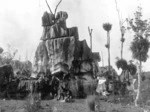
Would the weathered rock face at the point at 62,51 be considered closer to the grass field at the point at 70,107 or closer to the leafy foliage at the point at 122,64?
the grass field at the point at 70,107

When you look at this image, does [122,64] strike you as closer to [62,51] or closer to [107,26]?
Answer: [107,26]

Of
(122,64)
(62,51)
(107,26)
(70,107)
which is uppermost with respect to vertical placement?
(107,26)

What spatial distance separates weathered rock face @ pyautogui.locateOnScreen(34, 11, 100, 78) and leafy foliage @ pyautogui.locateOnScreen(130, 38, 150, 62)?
381 cm

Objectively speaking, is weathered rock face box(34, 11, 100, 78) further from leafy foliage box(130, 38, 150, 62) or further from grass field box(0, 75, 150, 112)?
grass field box(0, 75, 150, 112)

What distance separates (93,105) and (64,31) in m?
11.0

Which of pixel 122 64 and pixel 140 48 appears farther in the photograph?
pixel 122 64

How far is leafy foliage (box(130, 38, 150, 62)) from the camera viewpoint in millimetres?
21328

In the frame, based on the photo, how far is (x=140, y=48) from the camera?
21.5 meters

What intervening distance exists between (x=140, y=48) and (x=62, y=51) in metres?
5.72

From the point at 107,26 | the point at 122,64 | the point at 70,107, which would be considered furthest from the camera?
the point at 107,26

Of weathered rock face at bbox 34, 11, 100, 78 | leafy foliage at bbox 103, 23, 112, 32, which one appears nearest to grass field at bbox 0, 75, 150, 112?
weathered rock face at bbox 34, 11, 100, 78

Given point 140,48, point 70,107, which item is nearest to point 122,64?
point 140,48

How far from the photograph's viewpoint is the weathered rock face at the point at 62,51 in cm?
2311

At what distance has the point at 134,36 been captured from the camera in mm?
22266
